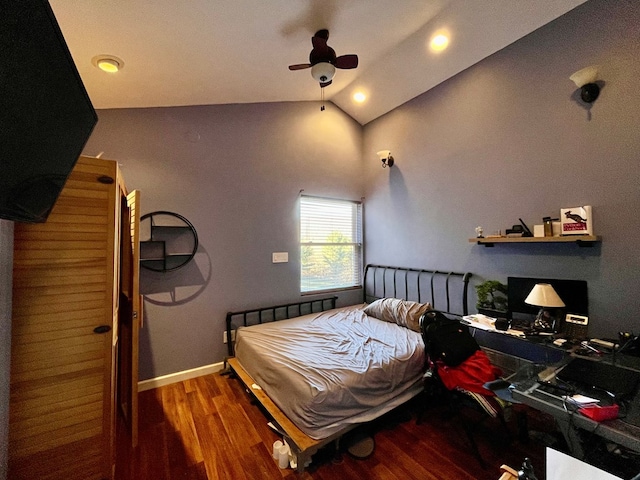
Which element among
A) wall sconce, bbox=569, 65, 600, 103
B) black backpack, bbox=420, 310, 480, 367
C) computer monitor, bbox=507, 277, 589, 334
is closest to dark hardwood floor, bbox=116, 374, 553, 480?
black backpack, bbox=420, 310, 480, 367

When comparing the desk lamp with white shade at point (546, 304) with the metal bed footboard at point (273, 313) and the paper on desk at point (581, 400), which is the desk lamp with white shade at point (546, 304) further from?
the metal bed footboard at point (273, 313)

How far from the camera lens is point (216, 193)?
9.92 ft

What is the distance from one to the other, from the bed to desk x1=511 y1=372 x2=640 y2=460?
937 millimetres

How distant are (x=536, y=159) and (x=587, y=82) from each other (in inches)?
23.9

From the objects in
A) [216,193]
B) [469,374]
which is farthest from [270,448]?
[216,193]

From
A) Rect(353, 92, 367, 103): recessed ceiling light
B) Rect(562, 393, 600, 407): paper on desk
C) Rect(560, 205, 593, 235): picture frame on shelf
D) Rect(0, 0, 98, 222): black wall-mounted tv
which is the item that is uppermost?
Rect(353, 92, 367, 103): recessed ceiling light

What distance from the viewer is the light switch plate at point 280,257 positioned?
11.1 feet

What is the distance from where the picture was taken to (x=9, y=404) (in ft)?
3.97

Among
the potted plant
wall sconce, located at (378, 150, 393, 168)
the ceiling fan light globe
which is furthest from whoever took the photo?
wall sconce, located at (378, 150, 393, 168)

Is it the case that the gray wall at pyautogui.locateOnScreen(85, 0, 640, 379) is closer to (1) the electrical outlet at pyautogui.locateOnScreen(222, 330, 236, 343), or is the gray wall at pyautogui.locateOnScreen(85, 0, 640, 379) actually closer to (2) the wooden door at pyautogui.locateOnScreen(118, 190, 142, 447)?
(1) the electrical outlet at pyautogui.locateOnScreen(222, 330, 236, 343)

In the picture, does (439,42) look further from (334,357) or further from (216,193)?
(334,357)

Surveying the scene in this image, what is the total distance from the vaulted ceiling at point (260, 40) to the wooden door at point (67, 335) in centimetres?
94

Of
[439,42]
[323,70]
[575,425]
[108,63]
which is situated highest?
[439,42]

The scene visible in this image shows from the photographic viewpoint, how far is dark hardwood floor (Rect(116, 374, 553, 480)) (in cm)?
166
